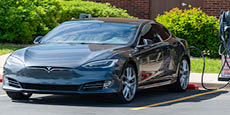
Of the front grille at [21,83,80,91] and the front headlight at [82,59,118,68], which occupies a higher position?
the front headlight at [82,59,118,68]

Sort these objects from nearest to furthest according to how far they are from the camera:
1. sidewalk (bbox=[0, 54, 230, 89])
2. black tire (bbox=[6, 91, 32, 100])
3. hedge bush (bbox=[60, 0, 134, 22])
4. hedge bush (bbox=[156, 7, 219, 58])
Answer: black tire (bbox=[6, 91, 32, 100]) < sidewalk (bbox=[0, 54, 230, 89]) < hedge bush (bbox=[156, 7, 219, 58]) < hedge bush (bbox=[60, 0, 134, 22])

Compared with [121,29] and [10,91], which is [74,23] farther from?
[10,91]

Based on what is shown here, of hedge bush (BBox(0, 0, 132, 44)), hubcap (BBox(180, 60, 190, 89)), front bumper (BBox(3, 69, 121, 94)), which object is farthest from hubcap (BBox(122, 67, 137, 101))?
hedge bush (BBox(0, 0, 132, 44))

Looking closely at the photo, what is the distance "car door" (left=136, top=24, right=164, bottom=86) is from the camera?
10.7m

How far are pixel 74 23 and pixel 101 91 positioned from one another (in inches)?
91.0

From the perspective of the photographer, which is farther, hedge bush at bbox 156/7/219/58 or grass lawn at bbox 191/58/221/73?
hedge bush at bbox 156/7/219/58

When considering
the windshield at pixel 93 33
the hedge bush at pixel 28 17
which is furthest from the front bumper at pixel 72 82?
the hedge bush at pixel 28 17

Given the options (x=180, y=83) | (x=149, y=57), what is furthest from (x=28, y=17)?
(x=149, y=57)

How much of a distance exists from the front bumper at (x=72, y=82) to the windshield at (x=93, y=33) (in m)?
1.21

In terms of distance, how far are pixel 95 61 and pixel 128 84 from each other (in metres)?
0.81

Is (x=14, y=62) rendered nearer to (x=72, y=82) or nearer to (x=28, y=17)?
(x=72, y=82)

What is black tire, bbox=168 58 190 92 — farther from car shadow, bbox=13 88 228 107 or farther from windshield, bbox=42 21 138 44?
windshield, bbox=42 21 138 44

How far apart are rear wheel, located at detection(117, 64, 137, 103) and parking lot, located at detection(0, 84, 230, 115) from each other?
0.40ft

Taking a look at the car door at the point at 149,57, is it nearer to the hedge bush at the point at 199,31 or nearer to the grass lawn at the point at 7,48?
the grass lawn at the point at 7,48
